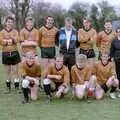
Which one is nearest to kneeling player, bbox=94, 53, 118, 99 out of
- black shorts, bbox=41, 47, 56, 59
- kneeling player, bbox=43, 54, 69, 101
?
kneeling player, bbox=43, 54, 69, 101

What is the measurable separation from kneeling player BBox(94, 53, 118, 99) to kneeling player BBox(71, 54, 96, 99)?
0.27 metres

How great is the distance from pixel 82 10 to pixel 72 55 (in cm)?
4273

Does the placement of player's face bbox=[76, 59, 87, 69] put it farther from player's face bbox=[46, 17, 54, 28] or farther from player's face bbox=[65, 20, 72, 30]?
player's face bbox=[46, 17, 54, 28]

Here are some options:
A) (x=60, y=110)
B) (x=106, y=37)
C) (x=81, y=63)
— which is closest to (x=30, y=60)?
(x=81, y=63)

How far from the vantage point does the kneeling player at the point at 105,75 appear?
9734 mm

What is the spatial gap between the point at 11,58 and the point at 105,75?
7.43 ft

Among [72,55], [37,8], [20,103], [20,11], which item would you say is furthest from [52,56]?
[37,8]

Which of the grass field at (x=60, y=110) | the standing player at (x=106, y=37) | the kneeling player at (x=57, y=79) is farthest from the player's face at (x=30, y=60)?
the standing player at (x=106, y=37)

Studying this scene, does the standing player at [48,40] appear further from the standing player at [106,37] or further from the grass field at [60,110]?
the grass field at [60,110]

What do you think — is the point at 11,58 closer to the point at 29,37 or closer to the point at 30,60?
the point at 29,37

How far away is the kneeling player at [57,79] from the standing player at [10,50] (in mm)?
1355

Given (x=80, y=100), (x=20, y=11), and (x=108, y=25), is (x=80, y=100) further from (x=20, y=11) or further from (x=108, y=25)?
(x=20, y=11)

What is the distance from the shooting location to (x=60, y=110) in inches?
332

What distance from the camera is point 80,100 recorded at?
949 centimetres
